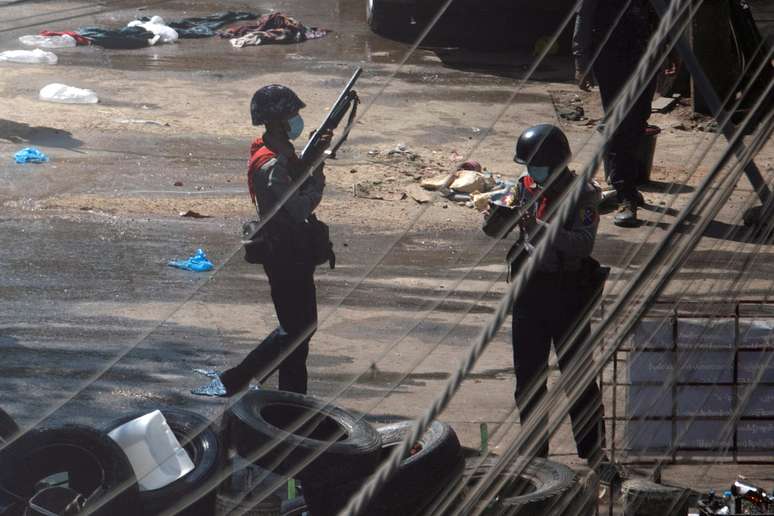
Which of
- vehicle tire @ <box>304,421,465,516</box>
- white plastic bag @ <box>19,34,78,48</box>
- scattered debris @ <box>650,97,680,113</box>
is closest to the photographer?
vehicle tire @ <box>304,421,465,516</box>

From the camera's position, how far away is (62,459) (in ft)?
19.0

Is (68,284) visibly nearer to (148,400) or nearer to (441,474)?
(148,400)

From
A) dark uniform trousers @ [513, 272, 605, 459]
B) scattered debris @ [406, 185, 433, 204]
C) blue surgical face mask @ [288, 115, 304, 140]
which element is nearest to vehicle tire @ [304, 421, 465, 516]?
dark uniform trousers @ [513, 272, 605, 459]

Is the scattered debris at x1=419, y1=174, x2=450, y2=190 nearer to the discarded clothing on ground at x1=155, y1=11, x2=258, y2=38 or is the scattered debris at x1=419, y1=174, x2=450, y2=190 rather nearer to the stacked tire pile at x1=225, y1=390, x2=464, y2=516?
the stacked tire pile at x1=225, y1=390, x2=464, y2=516

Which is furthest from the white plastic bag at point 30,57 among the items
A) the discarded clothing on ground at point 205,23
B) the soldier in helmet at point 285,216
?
the soldier in helmet at point 285,216

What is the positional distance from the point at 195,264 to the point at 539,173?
411 cm

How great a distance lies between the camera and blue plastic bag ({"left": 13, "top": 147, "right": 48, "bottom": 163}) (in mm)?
12391

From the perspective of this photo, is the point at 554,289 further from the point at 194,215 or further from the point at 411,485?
the point at 194,215

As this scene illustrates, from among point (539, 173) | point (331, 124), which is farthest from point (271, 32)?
point (539, 173)

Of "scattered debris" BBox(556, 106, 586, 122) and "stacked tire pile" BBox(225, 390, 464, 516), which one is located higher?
"stacked tire pile" BBox(225, 390, 464, 516)

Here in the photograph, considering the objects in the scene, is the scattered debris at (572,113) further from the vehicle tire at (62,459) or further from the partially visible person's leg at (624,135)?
the vehicle tire at (62,459)

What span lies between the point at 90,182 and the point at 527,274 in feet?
31.6

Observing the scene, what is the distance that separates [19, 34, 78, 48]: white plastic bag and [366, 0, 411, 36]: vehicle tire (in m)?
4.21

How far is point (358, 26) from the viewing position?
19047 mm
